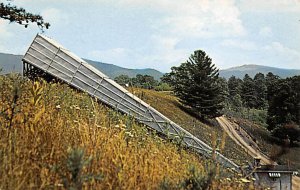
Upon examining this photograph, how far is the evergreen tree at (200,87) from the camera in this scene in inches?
2114

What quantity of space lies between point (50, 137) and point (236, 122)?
214ft

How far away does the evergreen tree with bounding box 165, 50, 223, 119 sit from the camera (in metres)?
53.7

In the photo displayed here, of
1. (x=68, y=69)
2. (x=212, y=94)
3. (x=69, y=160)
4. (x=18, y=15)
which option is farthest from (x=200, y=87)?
(x=69, y=160)

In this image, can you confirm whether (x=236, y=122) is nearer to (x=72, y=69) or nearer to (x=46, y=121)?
(x=72, y=69)

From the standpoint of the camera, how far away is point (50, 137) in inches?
154

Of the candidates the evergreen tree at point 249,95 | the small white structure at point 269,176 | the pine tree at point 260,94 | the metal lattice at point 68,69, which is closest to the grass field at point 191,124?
the small white structure at point 269,176

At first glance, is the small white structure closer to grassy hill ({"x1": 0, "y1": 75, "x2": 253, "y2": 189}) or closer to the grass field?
the grass field

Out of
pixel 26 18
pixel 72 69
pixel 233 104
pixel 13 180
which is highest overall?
pixel 233 104

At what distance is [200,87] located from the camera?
54.3 metres

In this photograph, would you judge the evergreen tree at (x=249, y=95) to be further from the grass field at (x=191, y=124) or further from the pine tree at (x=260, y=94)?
the grass field at (x=191, y=124)

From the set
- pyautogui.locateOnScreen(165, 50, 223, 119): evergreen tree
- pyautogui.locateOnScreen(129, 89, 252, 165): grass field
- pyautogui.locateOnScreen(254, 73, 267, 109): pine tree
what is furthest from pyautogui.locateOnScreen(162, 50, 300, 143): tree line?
pyautogui.locateOnScreen(254, 73, 267, 109): pine tree

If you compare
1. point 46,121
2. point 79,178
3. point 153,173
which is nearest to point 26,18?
point 46,121

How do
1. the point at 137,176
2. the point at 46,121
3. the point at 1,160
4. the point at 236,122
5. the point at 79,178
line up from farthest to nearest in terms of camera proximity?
the point at 236,122 → the point at 46,121 → the point at 137,176 → the point at 1,160 → the point at 79,178

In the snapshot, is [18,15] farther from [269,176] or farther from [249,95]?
[249,95]
